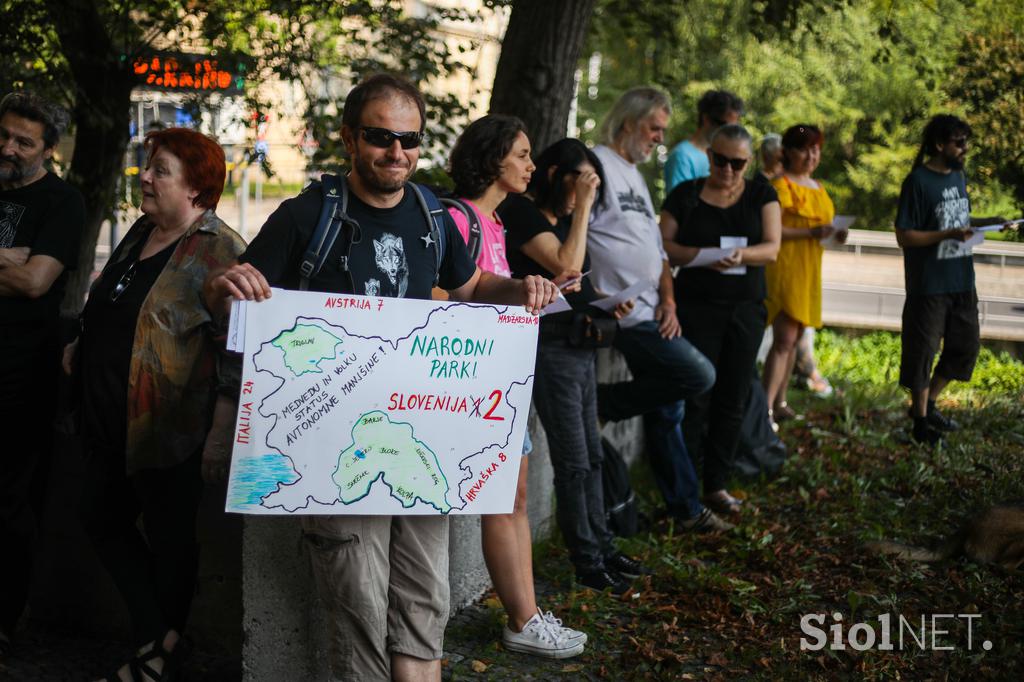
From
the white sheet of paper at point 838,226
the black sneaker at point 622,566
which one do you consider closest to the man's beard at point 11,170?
the black sneaker at point 622,566

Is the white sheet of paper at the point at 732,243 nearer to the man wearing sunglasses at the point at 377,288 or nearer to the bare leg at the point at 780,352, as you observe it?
the bare leg at the point at 780,352

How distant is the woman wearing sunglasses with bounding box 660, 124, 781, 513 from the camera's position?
588 centimetres

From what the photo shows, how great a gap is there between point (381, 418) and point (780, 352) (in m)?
5.12

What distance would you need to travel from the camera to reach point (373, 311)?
10.5 ft

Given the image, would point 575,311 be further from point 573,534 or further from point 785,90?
point 785,90

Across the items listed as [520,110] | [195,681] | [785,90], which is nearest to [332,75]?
[520,110]

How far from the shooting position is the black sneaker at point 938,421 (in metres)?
7.40

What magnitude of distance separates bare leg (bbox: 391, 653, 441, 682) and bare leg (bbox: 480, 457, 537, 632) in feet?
2.85

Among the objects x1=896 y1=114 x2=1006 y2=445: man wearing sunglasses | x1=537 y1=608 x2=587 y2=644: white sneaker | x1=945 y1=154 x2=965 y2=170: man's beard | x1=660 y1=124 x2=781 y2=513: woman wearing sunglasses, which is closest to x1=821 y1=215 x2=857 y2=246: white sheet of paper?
x1=896 y1=114 x2=1006 y2=445: man wearing sunglasses

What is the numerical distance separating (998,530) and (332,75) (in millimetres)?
5798

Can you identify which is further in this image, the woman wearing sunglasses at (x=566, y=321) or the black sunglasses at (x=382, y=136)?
the woman wearing sunglasses at (x=566, y=321)

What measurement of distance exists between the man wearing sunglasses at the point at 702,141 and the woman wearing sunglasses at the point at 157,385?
13.4 feet

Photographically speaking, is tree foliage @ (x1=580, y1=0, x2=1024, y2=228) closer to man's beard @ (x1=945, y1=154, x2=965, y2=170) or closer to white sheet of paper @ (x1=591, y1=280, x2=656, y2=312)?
man's beard @ (x1=945, y1=154, x2=965, y2=170)

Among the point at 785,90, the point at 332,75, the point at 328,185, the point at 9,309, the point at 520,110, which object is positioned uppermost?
the point at 785,90
